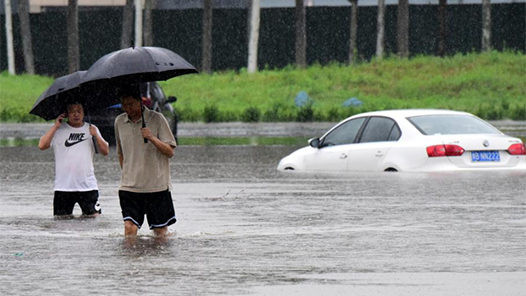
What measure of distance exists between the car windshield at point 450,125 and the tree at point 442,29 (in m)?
33.7

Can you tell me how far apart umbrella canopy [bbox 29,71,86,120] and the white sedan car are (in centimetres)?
707

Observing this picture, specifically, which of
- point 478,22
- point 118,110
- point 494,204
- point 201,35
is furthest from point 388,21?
point 494,204

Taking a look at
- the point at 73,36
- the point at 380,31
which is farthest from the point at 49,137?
the point at 380,31

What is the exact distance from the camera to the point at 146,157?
1201 cm

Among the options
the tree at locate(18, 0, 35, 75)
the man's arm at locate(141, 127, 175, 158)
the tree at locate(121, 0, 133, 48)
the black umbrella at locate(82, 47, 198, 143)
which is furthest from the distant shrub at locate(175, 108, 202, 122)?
the man's arm at locate(141, 127, 175, 158)

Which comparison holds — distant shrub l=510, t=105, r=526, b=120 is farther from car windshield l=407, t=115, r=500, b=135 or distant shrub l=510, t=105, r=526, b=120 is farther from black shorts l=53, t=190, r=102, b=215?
black shorts l=53, t=190, r=102, b=215

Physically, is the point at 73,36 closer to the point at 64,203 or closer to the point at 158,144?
the point at 64,203

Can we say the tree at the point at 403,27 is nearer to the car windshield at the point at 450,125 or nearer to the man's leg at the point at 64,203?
the car windshield at the point at 450,125

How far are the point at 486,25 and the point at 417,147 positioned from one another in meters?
35.0

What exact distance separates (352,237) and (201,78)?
123ft

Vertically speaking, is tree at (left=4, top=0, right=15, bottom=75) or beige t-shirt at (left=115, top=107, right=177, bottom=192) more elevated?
beige t-shirt at (left=115, top=107, right=177, bottom=192)

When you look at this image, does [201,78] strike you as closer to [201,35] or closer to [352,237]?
[201,35]

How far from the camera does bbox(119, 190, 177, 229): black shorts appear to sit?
1209 centimetres

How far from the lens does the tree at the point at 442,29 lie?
53969mm
